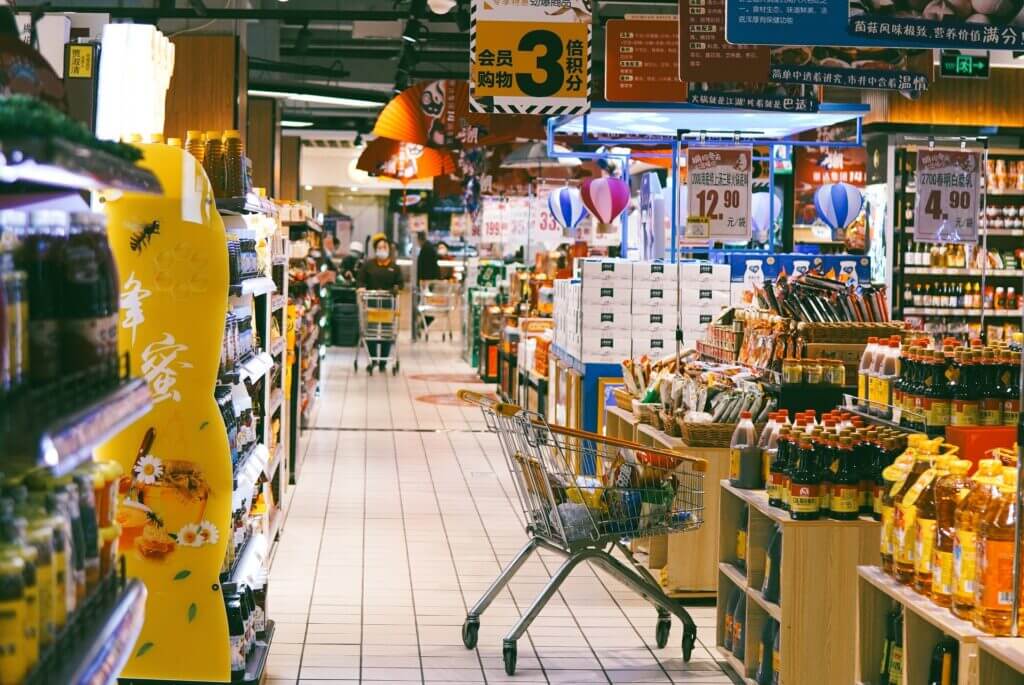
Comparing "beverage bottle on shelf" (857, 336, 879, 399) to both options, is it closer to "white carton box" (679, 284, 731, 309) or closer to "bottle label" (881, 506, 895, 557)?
"bottle label" (881, 506, 895, 557)

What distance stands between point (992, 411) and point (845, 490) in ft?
1.89

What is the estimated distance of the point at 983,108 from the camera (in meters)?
14.5

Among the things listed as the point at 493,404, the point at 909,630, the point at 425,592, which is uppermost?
the point at 493,404

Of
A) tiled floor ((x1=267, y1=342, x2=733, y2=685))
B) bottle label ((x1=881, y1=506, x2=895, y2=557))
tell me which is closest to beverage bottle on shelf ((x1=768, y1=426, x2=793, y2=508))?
bottle label ((x1=881, y1=506, x2=895, y2=557))

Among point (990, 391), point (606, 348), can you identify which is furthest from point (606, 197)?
point (990, 391)

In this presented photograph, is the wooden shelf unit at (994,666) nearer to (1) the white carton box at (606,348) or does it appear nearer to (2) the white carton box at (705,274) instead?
(1) the white carton box at (606,348)

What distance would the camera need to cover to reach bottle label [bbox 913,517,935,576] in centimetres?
374

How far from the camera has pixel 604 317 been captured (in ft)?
30.9

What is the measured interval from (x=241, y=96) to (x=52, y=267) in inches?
418

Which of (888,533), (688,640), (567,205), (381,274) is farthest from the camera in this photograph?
(381,274)

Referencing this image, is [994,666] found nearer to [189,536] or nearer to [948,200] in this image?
[189,536]

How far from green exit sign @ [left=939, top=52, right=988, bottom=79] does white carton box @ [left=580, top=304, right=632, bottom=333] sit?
3949mm

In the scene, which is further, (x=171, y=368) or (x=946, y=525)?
(x=171, y=368)

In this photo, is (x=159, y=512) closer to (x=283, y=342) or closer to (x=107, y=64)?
(x=107, y=64)
